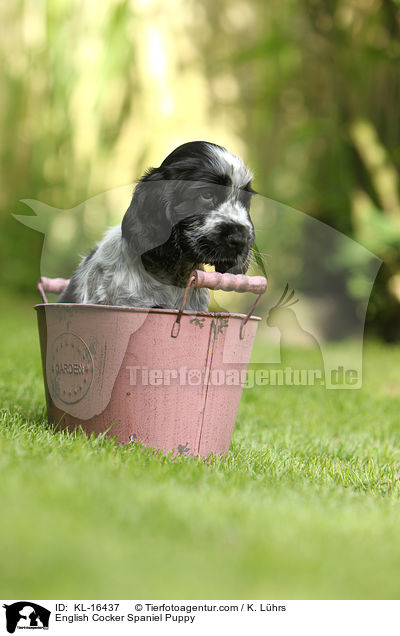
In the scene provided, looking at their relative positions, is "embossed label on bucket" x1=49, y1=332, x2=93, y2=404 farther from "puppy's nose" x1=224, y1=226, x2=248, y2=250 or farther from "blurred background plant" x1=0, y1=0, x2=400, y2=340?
"blurred background plant" x1=0, y1=0, x2=400, y2=340

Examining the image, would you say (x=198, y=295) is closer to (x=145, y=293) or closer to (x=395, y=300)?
(x=145, y=293)

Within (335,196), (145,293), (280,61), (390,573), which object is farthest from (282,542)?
(280,61)

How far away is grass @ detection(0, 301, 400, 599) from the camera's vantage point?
42.0 inches

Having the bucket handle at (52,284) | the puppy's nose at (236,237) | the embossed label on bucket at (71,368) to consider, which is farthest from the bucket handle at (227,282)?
the bucket handle at (52,284)

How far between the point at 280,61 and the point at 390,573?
21.4ft

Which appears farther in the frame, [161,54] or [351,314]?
[161,54]

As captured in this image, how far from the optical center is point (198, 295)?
2111 millimetres
